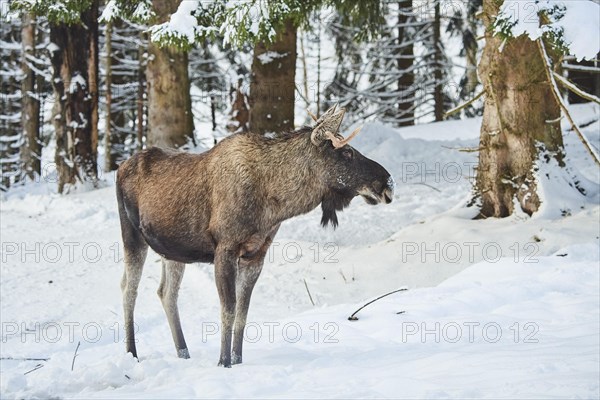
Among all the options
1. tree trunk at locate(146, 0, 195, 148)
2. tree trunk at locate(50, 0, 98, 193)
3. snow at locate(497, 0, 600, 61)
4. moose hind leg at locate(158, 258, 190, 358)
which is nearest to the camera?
moose hind leg at locate(158, 258, 190, 358)

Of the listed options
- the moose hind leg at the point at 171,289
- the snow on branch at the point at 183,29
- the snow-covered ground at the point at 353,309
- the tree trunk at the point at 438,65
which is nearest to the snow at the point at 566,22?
the snow-covered ground at the point at 353,309

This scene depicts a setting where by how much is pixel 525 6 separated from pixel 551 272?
272 centimetres

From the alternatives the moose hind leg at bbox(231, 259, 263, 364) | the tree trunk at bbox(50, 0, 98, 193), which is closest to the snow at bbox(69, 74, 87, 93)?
the tree trunk at bbox(50, 0, 98, 193)

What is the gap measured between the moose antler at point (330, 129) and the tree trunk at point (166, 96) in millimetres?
8091

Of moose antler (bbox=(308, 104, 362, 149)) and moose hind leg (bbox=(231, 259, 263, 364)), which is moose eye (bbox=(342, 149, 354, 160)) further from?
moose hind leg (bbox=(231, 259, 263, 364))

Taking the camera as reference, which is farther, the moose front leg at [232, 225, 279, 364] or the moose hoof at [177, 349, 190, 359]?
the moose hoof at [177, 349, 190, 359]

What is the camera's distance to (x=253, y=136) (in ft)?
17.0

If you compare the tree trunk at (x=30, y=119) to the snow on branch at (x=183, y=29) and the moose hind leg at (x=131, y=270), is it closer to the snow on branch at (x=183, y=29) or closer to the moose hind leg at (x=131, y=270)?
the snow on branch at (x=183, y=29)

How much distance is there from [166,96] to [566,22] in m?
7.91

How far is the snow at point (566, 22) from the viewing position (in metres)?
6.14

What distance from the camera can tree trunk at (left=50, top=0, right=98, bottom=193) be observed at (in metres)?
14.3

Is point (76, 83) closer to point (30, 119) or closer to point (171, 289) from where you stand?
point (30, 119)

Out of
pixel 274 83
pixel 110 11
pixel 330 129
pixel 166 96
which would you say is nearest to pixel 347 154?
pixel 330 129

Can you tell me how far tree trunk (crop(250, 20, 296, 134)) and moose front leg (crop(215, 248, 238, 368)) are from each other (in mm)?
6927
